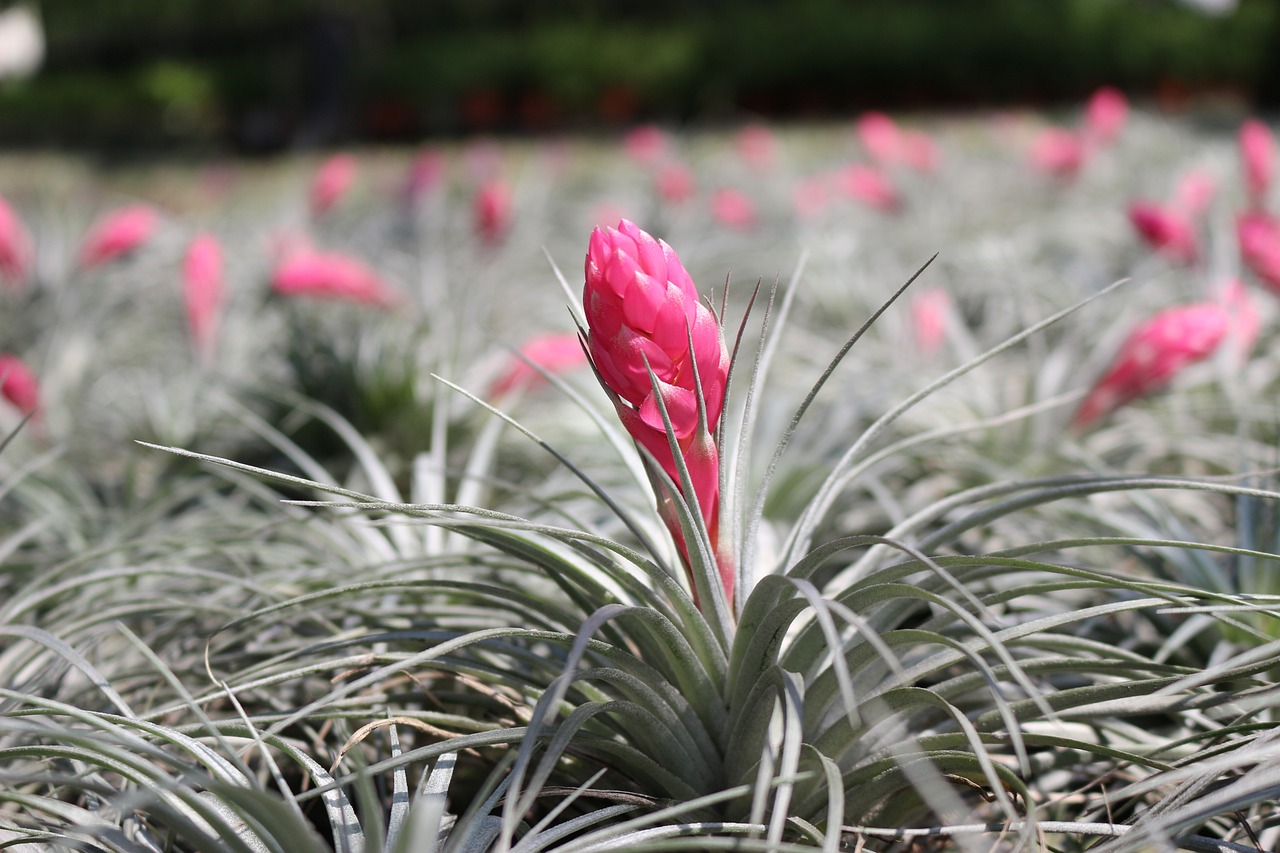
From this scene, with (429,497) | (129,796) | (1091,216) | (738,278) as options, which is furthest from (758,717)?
(1091,216)

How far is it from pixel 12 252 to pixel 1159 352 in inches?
131

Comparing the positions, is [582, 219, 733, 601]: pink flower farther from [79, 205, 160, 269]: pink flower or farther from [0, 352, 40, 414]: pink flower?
[79, 205, 160, 269]: pink flower

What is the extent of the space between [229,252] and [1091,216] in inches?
141

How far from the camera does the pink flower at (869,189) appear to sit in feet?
13.8

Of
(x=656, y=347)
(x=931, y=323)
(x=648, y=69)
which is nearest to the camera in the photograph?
(x=656, y=347)

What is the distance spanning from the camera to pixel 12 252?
10.7 ft

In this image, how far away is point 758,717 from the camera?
3.48ft

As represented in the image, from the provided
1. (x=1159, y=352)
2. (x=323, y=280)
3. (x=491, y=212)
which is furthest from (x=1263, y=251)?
(x=491, y=212)

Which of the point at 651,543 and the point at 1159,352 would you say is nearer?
the point at 651,543

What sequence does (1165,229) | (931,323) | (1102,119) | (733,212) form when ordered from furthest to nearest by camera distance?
1. (1102,119)
2. (733,212)
3. (1165,229)
4. (931,323)

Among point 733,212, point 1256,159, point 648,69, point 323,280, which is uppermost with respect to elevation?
point 648,69

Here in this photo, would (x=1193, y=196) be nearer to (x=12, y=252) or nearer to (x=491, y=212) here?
(x=491, y=212)

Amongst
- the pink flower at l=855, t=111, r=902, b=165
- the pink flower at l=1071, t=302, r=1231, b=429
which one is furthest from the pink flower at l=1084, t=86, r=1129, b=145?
the pink flower at l=1071, t=302, r=1231, b=429

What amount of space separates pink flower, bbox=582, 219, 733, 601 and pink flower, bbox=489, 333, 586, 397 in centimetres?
92
